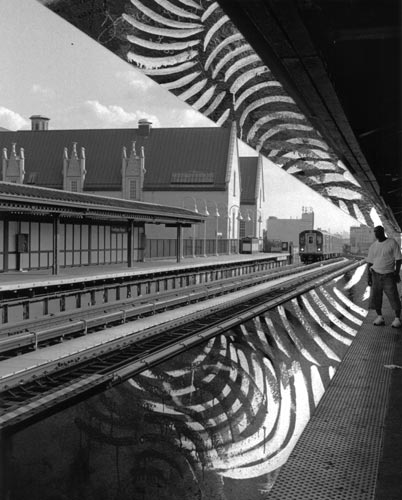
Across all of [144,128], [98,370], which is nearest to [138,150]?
[144,128]

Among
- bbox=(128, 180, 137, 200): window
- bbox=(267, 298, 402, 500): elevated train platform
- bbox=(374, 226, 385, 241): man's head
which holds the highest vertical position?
bbox=(128, 180, 137, 200): window

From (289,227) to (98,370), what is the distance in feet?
264

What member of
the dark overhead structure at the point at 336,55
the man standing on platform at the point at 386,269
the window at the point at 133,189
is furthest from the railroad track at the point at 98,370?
the window at the point at 133,189

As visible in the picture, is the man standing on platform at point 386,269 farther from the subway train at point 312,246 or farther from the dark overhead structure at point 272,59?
the subway train at point 312,246

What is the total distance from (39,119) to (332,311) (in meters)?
57.9

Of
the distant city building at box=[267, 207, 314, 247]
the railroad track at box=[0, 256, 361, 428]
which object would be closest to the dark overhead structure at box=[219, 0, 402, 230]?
the railroad track at box=[0, 256, 361, 428]

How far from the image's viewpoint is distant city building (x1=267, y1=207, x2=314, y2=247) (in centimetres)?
8562

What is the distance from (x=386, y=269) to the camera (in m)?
9.94

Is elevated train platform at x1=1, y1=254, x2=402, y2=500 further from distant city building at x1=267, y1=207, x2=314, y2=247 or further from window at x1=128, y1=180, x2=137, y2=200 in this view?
distant city building at x1=267, y1=207, x2=314, y2=247

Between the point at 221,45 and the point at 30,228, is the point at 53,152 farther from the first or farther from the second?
the point at 221,45

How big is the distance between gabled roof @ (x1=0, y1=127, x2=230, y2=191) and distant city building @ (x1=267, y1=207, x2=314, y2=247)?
90.6 ft

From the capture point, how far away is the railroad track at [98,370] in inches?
267

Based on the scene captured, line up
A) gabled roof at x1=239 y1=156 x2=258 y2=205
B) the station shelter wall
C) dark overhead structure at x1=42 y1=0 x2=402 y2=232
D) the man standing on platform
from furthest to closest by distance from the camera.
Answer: gabled roof at x1=239 y1=156 x2=258 y2=205
the station shelter wall
the man standing on platform
dark overhead structure at x1=42 y1=0 x2=402 y2=232

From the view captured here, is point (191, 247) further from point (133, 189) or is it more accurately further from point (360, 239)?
point (360, 239)
